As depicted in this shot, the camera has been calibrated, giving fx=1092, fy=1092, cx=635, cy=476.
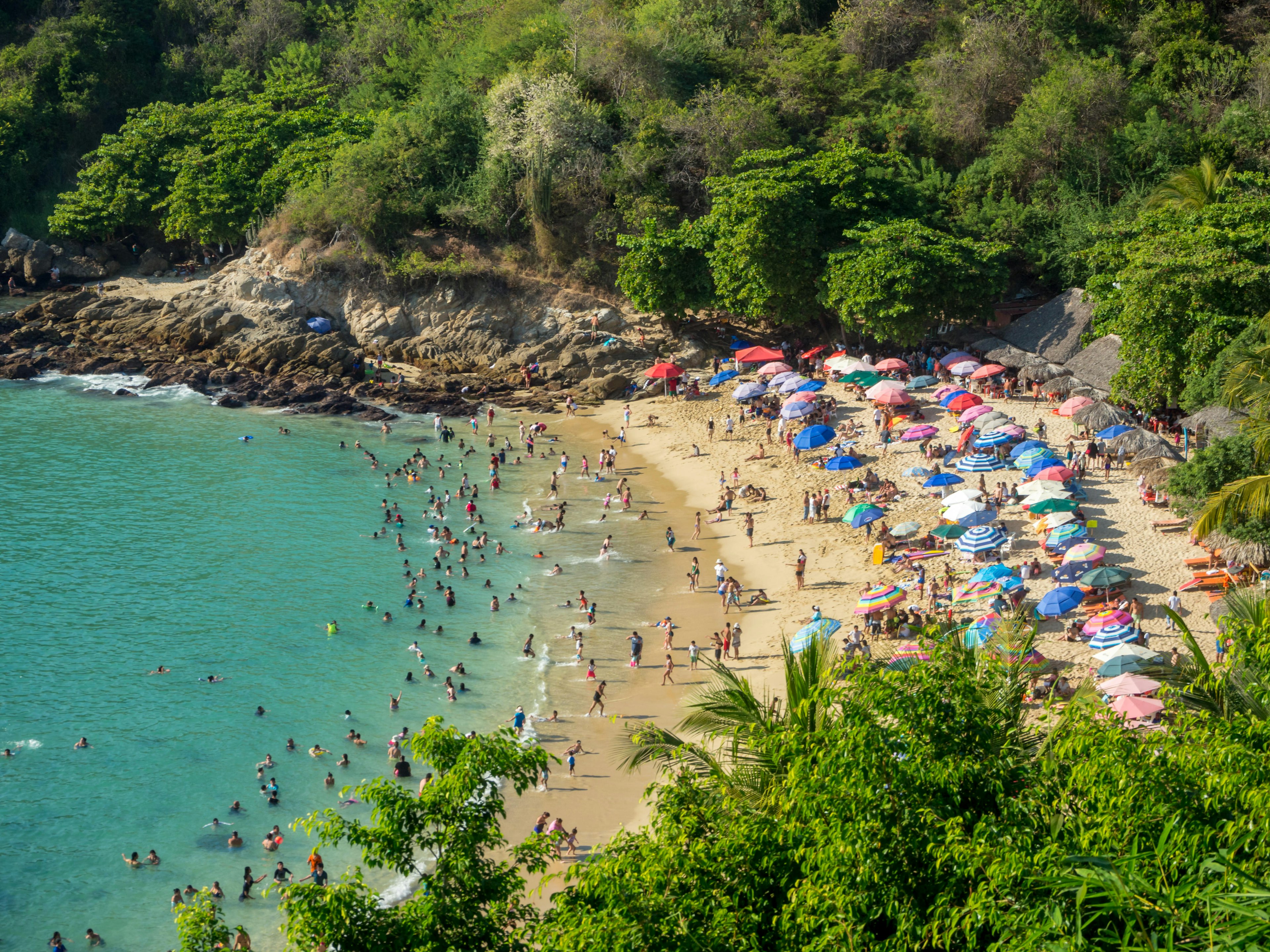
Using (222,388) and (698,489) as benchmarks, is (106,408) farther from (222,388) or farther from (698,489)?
(698,489)

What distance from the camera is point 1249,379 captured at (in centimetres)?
2505

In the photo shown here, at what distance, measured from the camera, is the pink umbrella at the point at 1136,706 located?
1920 centimetres

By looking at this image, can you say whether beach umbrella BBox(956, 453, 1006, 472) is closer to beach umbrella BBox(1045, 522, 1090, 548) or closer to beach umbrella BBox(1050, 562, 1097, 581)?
beach umbrella BBox(1045, 522, 1090, 548)

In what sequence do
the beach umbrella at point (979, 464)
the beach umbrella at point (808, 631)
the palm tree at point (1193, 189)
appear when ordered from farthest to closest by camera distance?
1. the palm tree at point (1193, 189)
2. the beach umbrella at point (979, 464)
3. the beach umbrella at point (808, 631)

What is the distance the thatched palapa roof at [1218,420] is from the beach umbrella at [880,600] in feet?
30.9

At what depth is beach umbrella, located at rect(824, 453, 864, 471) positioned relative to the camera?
107 ft

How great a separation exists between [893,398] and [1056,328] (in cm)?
782

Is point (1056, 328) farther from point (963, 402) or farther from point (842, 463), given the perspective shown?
point (842, 463)

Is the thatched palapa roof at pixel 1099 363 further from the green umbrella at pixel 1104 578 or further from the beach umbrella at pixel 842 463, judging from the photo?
the green umbrella at pixel 1104 578

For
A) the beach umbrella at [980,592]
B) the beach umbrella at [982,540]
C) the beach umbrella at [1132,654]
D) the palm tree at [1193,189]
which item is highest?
the palm tree at [1193,189]

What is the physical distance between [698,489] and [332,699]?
49.1 ft

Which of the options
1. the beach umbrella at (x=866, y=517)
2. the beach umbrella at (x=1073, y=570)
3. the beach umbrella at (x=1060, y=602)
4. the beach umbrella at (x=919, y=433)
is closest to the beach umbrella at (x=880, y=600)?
the beach umbrella at (x=1060, y=602)

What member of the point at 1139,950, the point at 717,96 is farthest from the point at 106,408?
the point at 1139,950

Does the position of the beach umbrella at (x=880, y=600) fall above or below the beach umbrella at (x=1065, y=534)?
below
